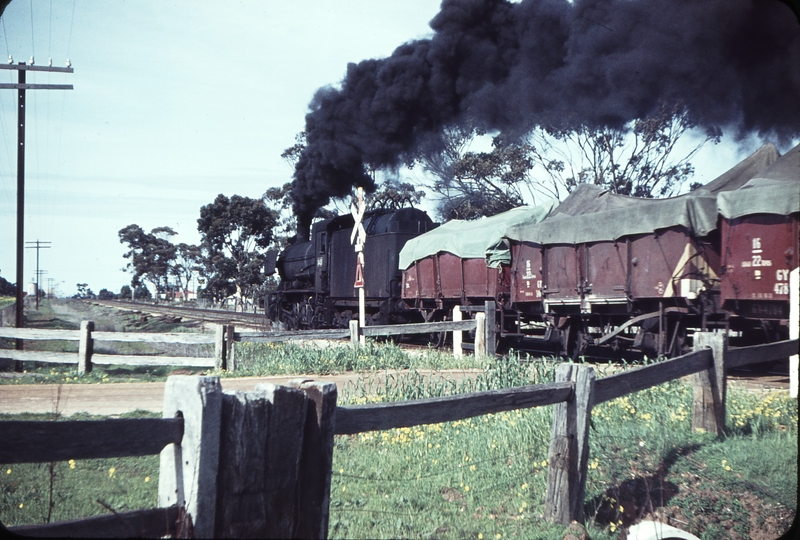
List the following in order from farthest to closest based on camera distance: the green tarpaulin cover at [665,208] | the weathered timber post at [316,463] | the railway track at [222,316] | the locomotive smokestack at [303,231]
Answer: the railway track at [222,316]
the locomotive smokestack at [303,231]
the green tarpaulin cover at [665,208]
the weathered timber post at [316,463]

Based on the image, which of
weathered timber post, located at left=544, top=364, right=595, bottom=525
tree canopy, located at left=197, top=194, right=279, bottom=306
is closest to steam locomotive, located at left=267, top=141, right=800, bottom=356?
weathered timber post, located at left=544, top=364, right=595, bottom=525

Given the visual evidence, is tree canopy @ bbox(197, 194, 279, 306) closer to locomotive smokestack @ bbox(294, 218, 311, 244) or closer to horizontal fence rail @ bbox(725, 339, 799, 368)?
locomotive smokestack @ bbox(294, 218, 311, 244)

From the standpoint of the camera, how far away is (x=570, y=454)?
4.16 metres

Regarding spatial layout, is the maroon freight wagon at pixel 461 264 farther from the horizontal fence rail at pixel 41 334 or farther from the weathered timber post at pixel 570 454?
the weathered timber post at pixel 570 454

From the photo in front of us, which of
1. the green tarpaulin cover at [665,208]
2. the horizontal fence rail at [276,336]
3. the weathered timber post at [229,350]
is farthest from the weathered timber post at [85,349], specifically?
the green tarpaulin cover at [665,208]

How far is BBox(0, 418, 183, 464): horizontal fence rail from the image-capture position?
2104 millimetres

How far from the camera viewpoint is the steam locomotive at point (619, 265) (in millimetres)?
9070

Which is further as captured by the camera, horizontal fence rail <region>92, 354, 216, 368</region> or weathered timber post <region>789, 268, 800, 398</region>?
horizontal fence rail <region>92, 354, 216, 368</region>

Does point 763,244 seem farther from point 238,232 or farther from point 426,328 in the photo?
point 238,232

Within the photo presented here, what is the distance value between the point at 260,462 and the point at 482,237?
1321 centimetres

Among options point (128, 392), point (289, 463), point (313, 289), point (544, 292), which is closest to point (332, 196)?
point (313, 289)

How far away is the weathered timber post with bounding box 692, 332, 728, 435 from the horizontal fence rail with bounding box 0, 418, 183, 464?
16.8 feet

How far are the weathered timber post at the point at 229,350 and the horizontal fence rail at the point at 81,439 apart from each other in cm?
970

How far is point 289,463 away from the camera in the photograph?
2645 mm
